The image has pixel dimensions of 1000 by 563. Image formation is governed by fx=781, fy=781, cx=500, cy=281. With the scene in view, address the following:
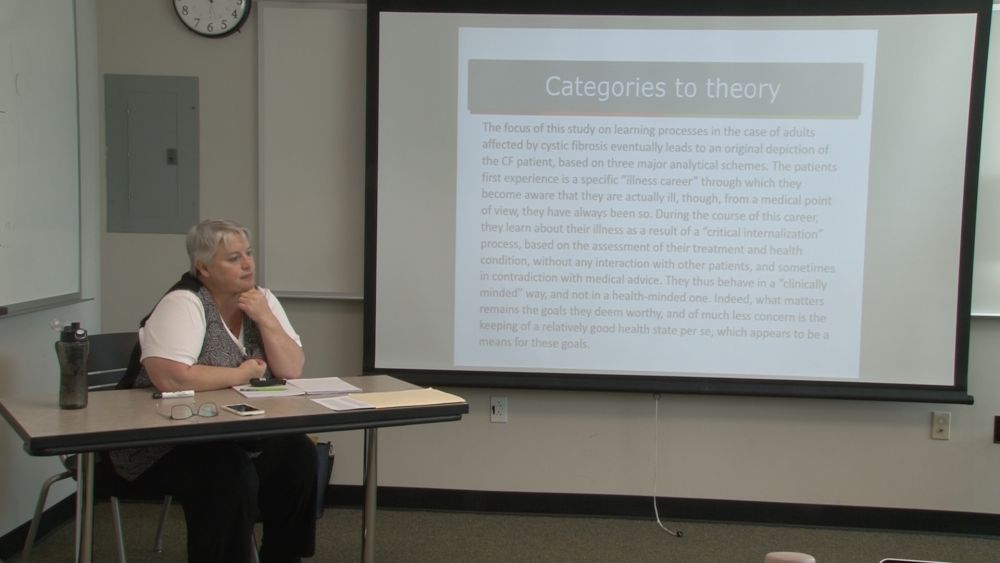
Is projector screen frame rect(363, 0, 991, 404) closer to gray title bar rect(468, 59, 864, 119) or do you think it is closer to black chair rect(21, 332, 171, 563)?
gray title bar rect(468, 59, 864, 119)

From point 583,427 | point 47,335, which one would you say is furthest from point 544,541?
point 47,335

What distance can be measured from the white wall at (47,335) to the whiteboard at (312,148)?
0.69 metres

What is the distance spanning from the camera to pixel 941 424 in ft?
10.5

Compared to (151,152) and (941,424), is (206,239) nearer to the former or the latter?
(151,152)

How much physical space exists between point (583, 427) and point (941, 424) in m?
1.46

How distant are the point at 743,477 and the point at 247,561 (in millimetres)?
2076

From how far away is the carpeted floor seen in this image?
2914 millimetres

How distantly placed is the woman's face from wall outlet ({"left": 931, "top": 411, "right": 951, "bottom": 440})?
8.98ft

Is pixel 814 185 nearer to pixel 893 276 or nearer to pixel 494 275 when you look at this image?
pixel 893 276

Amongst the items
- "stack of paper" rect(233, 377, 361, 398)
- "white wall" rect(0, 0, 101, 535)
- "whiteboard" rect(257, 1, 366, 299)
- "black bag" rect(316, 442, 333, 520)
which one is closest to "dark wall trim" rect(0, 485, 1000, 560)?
"black bag" rect(316, 442, 333, 520)

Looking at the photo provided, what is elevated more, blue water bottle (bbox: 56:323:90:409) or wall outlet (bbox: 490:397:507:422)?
blue water bottle (bbox: 56:323:90:409)

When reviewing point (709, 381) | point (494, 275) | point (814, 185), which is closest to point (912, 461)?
point (709, 381)

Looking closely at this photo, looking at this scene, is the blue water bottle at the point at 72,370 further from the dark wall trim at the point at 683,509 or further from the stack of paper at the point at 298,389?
the dark wall trim at the point at 683,509

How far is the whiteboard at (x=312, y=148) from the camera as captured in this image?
10.6 feet
